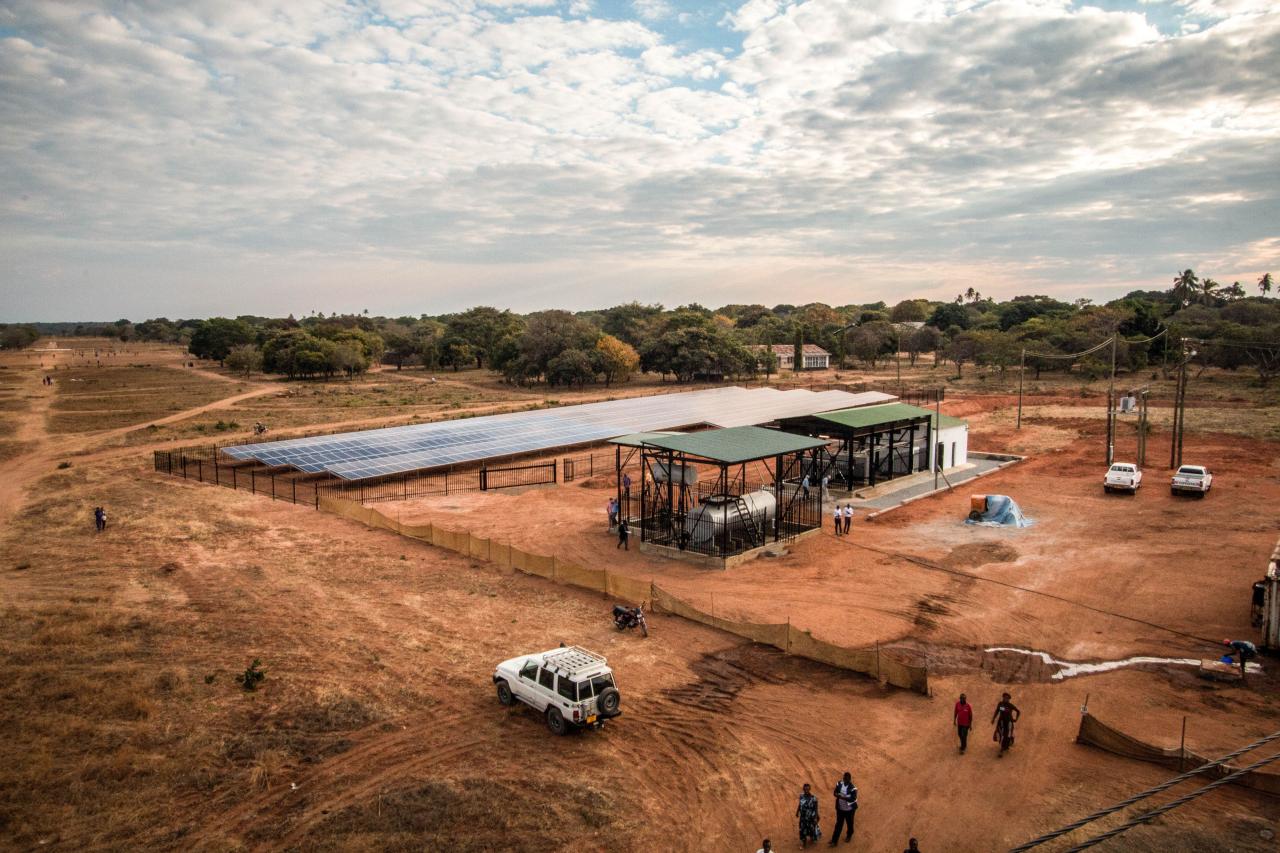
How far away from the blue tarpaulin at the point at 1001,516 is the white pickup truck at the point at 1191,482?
9.27 m

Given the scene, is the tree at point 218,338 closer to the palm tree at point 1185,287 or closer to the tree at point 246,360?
→ the tree at point 246,360

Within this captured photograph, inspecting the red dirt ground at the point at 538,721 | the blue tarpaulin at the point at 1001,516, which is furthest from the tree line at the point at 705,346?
the red dirt ground at the point at 538,721

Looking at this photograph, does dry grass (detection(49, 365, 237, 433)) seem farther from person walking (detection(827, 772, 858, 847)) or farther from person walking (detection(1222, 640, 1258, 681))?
person walking (detection(1222, 640, 1258, 681))

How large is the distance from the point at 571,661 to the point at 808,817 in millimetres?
6364

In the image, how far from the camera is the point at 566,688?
16875 millimetres

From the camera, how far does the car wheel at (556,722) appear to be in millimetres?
16969

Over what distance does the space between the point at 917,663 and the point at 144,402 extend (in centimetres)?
9184

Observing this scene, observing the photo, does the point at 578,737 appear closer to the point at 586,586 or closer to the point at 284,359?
the point at 586,586

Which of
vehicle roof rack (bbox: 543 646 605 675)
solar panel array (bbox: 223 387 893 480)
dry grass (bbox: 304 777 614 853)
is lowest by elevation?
dry grass (bbox: 304 777 614 853)

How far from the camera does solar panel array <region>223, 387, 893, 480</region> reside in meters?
45.7

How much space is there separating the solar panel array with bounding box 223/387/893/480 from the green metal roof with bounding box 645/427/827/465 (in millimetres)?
14540

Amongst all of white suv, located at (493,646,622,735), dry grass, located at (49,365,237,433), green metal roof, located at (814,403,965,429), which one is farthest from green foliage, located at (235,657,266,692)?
dry grass, located at (49,365,237,433)

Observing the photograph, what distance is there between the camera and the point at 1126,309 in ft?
373

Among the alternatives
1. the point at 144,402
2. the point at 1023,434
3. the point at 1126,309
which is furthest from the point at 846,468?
the point at 1126,309
